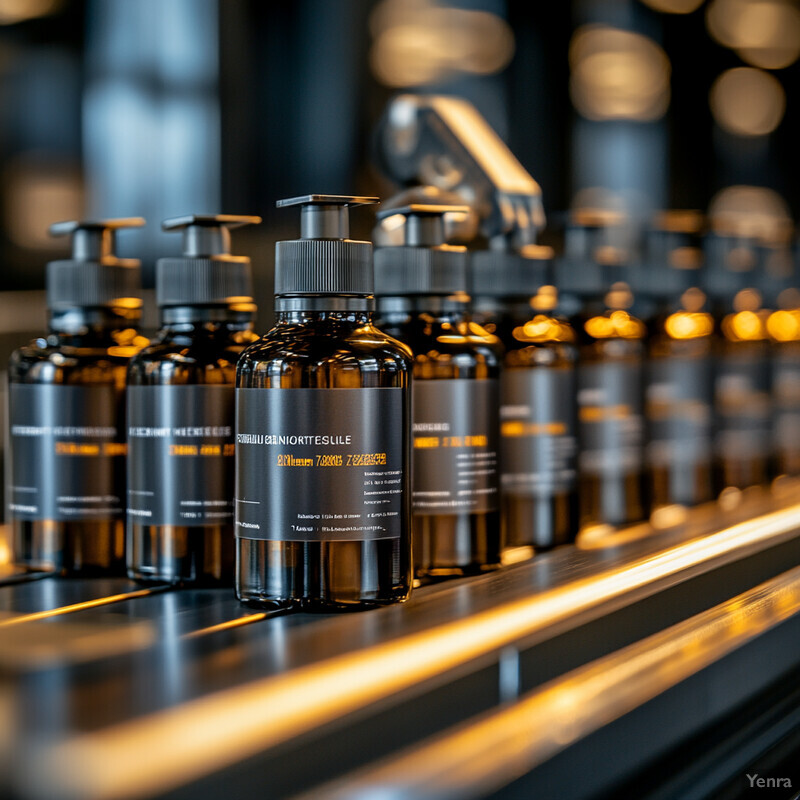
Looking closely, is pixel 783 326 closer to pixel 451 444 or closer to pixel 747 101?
pixel 451 444

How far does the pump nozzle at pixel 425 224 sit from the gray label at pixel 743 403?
466 mm

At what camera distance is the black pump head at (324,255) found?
0.57 meters

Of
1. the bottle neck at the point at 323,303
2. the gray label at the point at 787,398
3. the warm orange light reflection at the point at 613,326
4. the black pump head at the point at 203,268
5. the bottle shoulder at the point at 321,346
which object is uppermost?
the black pump head at the point at 203,268

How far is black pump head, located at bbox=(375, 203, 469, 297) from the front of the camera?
2.21 feet

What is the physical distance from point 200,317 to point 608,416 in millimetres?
360

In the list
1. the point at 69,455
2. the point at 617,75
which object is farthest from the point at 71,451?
the point at 617,75

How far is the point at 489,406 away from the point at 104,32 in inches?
42.4

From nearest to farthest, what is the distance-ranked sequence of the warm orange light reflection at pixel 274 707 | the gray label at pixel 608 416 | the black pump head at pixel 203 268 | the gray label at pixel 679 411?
the warm orange light reflection at pixel 274 707
the black pump head at pixel 203 268
the gray label at pixel 608 416
the gray label at pixel 679 411

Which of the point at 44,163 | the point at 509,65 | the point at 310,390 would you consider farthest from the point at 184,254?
the point at 509,65

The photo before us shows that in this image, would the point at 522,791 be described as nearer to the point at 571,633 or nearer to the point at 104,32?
the point at 571,633

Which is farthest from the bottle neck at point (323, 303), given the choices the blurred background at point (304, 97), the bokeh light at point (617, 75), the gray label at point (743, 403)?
the bokeh light at point (617, 75)

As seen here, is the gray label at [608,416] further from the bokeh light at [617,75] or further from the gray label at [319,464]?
the bokeh light at [617,75]

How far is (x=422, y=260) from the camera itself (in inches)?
26.5

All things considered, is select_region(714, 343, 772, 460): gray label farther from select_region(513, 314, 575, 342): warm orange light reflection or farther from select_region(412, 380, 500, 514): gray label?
select_region(412, 380, 500, 514): gray label
